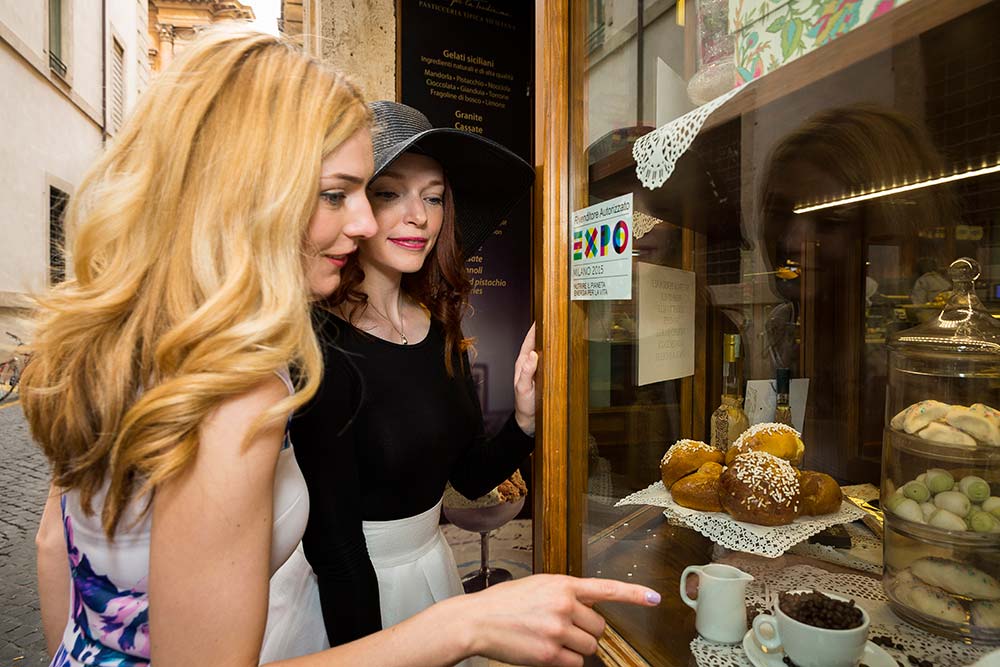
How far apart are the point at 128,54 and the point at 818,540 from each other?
7.28 feet

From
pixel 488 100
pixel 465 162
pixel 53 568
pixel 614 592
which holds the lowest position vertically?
pixel 53 568

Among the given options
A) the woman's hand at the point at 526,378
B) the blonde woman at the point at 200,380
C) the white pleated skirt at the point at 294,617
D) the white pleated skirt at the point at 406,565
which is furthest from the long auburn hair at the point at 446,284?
the blonde woman at the point at 200,380

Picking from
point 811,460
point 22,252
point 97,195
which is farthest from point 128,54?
point 811,460

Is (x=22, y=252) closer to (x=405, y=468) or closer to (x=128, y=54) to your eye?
(x=128, y=54)

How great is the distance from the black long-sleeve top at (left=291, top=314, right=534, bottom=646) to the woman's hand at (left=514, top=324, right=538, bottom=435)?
0.10m

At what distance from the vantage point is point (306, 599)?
1.28m

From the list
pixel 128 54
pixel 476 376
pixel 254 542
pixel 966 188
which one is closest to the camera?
pixel 966 188

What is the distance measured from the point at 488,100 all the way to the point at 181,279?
86.4 inches

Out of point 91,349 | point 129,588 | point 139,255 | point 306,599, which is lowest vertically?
point 306,599

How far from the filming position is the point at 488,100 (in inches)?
102

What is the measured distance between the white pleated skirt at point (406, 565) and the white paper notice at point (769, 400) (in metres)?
0.84

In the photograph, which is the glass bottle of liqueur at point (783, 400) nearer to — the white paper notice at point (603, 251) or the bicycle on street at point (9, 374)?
the white paper notice at point (603, 251)

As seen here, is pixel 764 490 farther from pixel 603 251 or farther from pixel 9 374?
pixel 9 374

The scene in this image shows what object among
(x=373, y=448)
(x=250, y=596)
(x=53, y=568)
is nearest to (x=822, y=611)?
(x=250, y=596)
